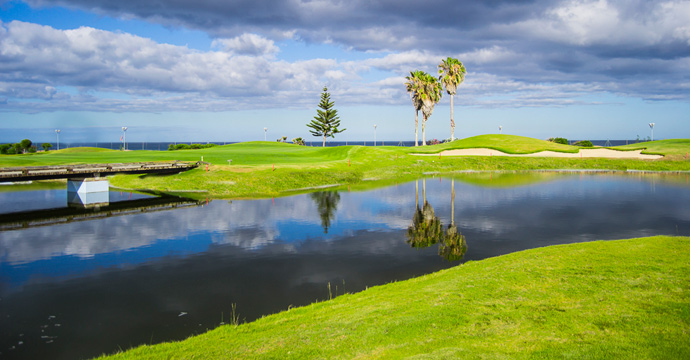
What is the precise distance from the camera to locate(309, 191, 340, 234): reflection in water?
31.7 meters

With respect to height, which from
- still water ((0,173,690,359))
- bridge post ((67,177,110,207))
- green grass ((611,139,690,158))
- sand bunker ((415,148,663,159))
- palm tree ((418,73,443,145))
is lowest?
still water ((0,173,690,359))

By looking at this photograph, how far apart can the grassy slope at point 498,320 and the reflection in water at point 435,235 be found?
6779 millimetres

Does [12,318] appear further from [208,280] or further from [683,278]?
[683,278]

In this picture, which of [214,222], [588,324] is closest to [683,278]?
[588,324]

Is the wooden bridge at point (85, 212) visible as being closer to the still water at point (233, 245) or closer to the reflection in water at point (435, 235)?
the still water at point (233, 245)

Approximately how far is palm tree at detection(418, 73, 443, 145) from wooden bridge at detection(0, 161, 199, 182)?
224 feet

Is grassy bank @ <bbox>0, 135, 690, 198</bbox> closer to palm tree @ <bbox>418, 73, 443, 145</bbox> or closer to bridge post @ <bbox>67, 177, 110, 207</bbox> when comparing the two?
bridge post @ <bbox>67, 177, 110, 207</bbox>

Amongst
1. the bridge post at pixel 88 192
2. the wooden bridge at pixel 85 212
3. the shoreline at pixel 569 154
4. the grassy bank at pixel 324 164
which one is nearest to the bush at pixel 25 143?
the grassy bank at pixel 324 164

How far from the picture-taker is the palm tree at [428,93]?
10456 centimetres

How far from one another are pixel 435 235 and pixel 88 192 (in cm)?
3158

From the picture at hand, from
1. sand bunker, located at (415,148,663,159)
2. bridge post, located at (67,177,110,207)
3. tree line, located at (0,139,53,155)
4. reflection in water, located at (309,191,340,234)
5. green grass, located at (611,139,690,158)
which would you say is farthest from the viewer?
tree line, located at (0,139,53,155)

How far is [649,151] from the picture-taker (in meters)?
76.4

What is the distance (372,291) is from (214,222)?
58.2 ft

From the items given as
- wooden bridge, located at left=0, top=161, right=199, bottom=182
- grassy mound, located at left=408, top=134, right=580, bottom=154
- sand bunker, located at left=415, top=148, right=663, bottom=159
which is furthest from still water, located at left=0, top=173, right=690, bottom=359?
grassy mound, located at left=408, top=134, right=580, bottom=154
